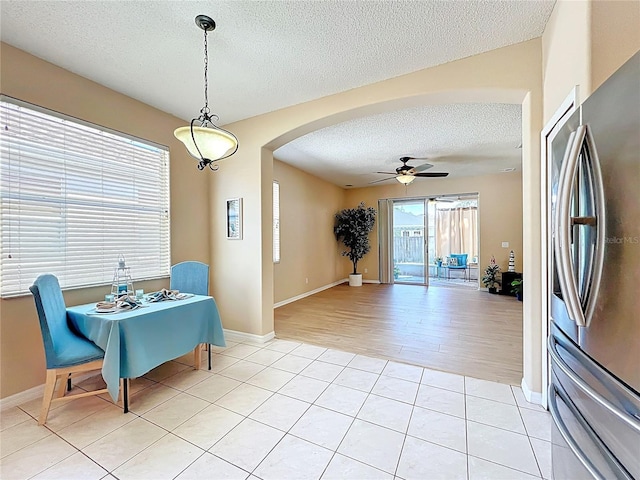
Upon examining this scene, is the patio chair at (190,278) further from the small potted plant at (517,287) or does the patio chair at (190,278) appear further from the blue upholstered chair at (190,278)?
the small potted plant at (517,287)

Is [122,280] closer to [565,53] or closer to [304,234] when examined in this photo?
[304,234]

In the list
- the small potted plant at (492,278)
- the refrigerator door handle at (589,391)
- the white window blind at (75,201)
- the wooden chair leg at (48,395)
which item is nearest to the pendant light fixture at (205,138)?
the white window blind at (75,201)

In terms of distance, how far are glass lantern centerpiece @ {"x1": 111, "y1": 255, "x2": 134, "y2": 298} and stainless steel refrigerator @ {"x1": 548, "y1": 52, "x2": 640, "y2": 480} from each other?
127 inches

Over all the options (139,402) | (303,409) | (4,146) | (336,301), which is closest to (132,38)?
(4,146)

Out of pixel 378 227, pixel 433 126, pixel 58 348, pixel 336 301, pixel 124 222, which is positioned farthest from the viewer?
pixel 378 227

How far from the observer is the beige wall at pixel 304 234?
5.63m

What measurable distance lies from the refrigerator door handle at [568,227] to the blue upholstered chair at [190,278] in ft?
9.99

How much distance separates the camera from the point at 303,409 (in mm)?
2078

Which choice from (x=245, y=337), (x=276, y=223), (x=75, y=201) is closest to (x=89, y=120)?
(x=75, y=201)

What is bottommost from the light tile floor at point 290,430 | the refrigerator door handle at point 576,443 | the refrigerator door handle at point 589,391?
the light tile floor at point 290,430

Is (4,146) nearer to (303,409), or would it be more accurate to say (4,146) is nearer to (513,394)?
(303,409)

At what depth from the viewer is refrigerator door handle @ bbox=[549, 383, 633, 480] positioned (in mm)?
779

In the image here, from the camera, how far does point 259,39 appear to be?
6.98 ft

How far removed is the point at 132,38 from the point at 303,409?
10.3 ft
